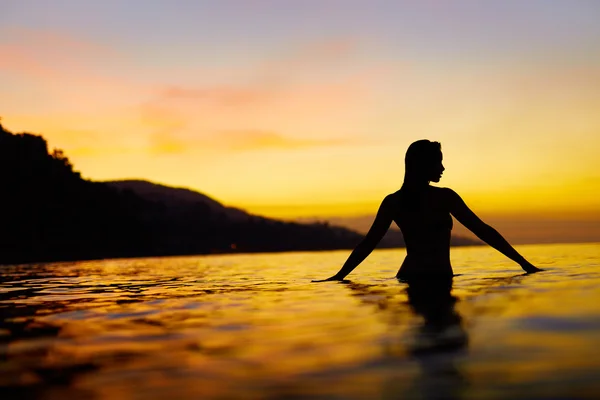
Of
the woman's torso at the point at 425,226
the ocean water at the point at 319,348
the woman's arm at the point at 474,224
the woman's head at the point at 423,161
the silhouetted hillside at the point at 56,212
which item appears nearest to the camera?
the ocean water at the point at 319,348

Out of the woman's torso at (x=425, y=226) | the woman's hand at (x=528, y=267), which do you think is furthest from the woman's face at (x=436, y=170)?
the woman's hand at (x=528, y=267)

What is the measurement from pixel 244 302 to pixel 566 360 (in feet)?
16.5

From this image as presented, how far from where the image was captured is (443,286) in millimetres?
8453

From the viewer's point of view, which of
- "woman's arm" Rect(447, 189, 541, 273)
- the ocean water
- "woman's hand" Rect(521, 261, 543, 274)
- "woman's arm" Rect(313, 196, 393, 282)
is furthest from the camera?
"woman's hand" Rect(521, 261, 543, 274)

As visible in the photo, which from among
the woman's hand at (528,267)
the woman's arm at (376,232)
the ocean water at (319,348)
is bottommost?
the ocean water at (319,348)

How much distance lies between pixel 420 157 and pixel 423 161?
2.9 inches

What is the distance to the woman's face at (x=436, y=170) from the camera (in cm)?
849

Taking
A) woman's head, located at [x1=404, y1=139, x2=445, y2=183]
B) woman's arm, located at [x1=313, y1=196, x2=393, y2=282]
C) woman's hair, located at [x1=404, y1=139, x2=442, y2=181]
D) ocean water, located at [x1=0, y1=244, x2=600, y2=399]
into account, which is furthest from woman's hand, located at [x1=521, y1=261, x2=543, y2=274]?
woman's hair, located at [x1=404, y1=139, x2=442, y2=181]

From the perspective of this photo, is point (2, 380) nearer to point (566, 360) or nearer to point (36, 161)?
point (566, 360)

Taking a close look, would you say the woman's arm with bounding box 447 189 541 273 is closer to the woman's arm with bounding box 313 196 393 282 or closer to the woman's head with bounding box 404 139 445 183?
the woman's head with bounding box 404 139 445 183

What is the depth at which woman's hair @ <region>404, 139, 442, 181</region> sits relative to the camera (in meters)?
8.43

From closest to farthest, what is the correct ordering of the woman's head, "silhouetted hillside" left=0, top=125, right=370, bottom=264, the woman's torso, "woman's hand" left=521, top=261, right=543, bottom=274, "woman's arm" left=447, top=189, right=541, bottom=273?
the woman's head, the woman's torso, "woman's arm" left=447, top=189, right=541, bottom=273, "woman's hand" left=521, top=261, right=543, bottom=274, "silhouetted hillside" left=0, top=125, right=370, bottom=264

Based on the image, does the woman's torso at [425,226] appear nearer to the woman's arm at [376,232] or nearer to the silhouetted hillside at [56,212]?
the woman's arm at [376,232]

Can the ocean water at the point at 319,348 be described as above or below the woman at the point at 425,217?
below
